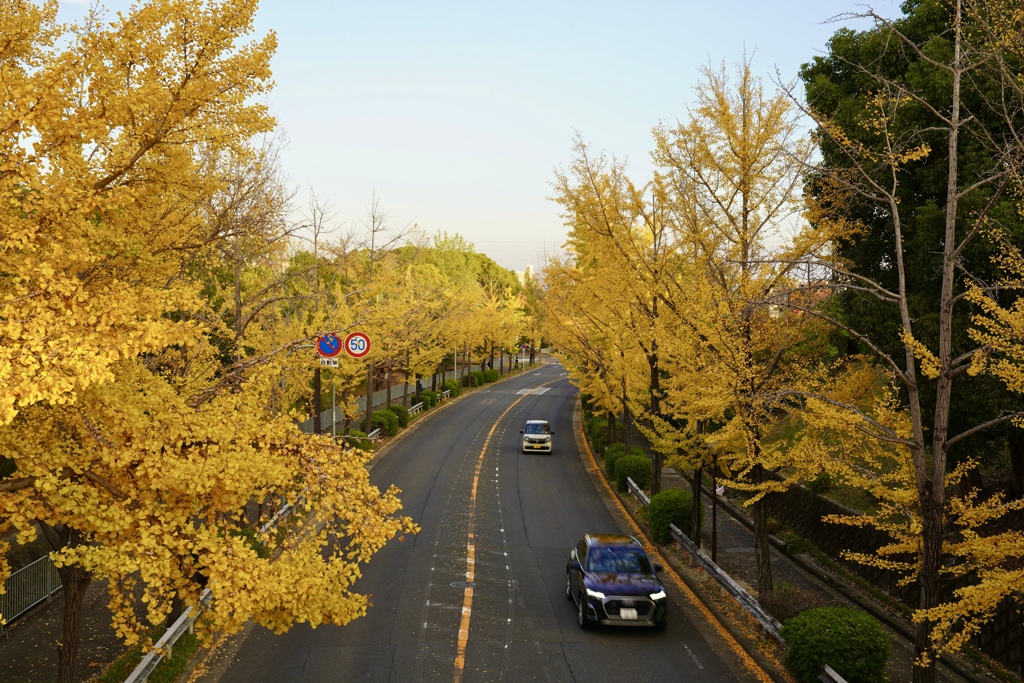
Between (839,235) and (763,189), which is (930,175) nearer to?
(839,235)

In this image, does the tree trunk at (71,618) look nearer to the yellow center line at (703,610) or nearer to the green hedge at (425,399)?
the yellow center line at (703,610)

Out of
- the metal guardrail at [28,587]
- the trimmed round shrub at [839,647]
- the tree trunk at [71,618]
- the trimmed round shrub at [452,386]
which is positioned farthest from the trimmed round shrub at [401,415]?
the trimmed round shrub at [839,647]

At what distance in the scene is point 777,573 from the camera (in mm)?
18188

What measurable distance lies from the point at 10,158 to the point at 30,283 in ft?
3.85

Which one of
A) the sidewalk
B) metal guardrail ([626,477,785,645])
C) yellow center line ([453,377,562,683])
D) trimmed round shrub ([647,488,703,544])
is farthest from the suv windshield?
trimmed round shrub ([647,488,703,544])

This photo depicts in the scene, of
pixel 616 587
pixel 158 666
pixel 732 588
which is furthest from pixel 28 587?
pixel 732 588

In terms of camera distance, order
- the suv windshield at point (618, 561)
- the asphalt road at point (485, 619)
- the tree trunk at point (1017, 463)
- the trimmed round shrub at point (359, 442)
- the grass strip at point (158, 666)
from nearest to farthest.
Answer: the grass strip at point (158, 666) < the asphalt road at point (485, 619) < the suv windshield at point (618, 561) < the tree trunk at point (1017, 463) < the trimmed round shrub at point (359, 442)

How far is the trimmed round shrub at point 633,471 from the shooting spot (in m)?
25.2

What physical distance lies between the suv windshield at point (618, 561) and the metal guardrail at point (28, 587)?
10833 millimetres

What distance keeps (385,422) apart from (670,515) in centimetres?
1975

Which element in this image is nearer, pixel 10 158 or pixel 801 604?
pixel 10 158

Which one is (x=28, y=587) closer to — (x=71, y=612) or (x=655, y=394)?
(x=71, y=612)

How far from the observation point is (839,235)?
48.2ft

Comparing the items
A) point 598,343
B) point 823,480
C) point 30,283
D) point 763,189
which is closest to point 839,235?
point 763,189
